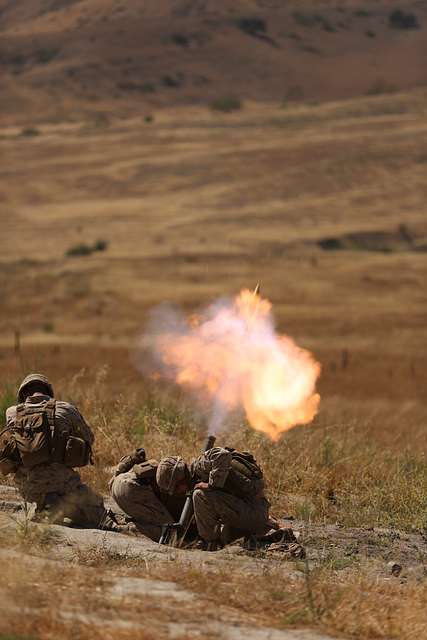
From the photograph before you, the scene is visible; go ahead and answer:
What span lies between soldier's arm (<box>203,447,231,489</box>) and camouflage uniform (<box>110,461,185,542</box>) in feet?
2.11

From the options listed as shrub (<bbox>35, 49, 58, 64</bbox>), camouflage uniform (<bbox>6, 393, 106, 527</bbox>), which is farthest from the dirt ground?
shrub (<bbox>35, 49, 58, 64</bbox>)

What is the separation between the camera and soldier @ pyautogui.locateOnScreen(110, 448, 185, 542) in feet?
29.2

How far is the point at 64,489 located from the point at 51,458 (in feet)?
0.79

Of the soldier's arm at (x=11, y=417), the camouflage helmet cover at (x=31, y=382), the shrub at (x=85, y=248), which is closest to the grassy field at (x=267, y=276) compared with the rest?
the shrub at (x=85, y=248)

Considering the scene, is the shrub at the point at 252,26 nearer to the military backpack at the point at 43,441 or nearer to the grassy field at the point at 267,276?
the grassy field at the point at 267,276

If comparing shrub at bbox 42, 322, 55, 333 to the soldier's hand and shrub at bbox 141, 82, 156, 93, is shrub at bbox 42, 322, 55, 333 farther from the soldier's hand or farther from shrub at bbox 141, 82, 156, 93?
shrub at bbox 141, 82, 156, 93

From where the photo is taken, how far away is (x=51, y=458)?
8.72m

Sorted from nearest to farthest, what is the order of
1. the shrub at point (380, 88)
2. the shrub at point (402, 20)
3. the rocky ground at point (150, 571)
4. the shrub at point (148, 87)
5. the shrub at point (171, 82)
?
the rocky ground at point (150, 571) → the shrub at point (380, 88) → the shrub at point (148, 87) → the shrub at point (171, 82) → the shrub at point (402, 20)

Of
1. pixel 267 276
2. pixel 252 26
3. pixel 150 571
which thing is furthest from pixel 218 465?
→ pixel 252 26

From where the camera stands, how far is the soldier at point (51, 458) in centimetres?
863

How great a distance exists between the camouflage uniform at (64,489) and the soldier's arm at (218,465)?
0.89 m

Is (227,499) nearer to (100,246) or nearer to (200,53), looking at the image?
(100,246)

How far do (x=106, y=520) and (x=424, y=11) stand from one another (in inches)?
3723

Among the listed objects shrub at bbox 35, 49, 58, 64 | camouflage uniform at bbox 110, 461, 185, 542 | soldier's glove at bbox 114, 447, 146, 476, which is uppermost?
soldier's glove at bbox 114, 447, 146, 476
